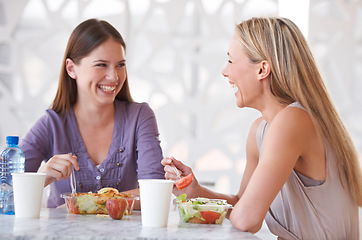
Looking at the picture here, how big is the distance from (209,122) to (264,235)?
117 cm

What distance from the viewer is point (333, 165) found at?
5.92 ft

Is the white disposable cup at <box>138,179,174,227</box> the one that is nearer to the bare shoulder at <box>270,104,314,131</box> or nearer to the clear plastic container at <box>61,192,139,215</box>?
the clear plastic container at <box>61,192,139,215</box>

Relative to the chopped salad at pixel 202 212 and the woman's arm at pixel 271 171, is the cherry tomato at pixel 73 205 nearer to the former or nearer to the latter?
the chopped salad at pixel 202 212

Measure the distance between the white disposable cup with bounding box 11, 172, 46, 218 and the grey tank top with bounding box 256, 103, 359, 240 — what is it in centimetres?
87

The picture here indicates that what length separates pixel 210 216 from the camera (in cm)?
162

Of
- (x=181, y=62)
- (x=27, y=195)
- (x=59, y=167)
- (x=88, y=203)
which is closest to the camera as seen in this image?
(x=27, y=195)

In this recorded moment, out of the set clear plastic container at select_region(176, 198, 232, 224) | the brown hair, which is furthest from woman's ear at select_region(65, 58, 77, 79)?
clear plastic container at select_region(176, 198, 232, 224)

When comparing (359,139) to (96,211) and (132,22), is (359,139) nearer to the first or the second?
(132,22)

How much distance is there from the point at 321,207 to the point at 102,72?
3.84 ft

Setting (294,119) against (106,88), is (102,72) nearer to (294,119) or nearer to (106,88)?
(106,88)

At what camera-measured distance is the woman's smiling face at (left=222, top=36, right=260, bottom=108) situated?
6.40 feet

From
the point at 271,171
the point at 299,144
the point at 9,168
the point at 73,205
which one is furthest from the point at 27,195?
the point at 299,144

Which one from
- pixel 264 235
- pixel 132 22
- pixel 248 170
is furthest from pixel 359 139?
pixel 248 170

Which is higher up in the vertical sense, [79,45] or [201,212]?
[79,45]
